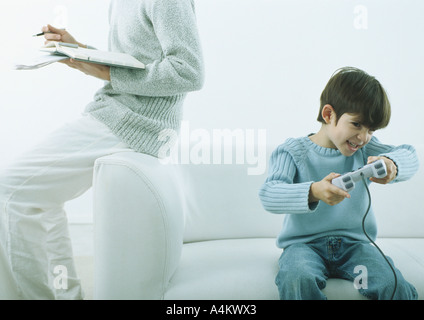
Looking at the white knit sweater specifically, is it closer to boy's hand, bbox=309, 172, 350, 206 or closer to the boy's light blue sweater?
the boy's light blue sweater

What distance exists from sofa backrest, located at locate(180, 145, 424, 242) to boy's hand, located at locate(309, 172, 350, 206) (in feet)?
1.28

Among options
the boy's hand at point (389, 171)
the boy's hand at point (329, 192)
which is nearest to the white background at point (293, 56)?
the boy's hand at point (389, 171)

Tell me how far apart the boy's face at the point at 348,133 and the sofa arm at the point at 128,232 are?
1.46 ft

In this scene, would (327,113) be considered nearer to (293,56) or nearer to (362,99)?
(362,99)

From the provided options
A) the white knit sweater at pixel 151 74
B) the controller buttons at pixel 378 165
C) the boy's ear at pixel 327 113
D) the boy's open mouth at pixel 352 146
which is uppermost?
the white knit sweater at pixel 151 74

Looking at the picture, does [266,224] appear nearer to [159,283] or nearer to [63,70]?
[159,283]

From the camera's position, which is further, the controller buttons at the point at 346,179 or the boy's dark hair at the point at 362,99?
the boy's dark hair at the point at 362,99

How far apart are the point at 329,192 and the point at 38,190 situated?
2.25 feet

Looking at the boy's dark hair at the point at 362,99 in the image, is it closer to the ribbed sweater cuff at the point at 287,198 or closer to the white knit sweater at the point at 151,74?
the ribbed sweater cuff at the point at 287,198

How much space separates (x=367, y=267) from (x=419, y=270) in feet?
0.50

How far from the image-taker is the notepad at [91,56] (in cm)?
87

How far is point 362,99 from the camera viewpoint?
35.1 inches

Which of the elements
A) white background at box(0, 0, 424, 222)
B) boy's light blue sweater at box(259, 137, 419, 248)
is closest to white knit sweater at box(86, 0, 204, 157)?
boy's light blue sweater at box(259, 137, 419, 248)

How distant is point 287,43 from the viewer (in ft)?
6.07
